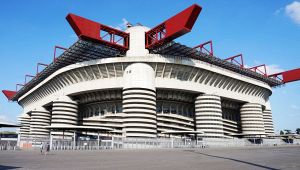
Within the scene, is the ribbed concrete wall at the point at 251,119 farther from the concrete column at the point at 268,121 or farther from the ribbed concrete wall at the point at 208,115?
the ribbed concrete wall at the point at 208,115

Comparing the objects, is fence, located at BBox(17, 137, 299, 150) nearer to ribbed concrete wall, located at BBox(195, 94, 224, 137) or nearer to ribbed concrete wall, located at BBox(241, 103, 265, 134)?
ribbed concrete wall, located at BBox(195, 94, 224, 137)

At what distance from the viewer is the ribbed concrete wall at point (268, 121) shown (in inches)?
3159

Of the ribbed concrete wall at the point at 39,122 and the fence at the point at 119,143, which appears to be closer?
the fence at the point at 119,143

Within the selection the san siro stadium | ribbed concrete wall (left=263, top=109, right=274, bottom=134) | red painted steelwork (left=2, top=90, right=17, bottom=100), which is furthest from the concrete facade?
red painted steelwork (left=2, top=90, right=17, bottom=100)

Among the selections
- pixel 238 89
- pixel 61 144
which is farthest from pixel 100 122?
pixel 238 89

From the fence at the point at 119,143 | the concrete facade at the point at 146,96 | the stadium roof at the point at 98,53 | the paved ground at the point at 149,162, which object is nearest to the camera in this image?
the paved ground at the point at 149,162

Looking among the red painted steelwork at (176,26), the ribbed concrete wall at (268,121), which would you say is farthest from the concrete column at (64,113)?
the ribbed concrete wall at (268,121)

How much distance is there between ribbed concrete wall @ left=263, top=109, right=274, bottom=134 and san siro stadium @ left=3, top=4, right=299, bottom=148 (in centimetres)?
1068

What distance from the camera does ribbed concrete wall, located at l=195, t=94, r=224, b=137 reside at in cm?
5659

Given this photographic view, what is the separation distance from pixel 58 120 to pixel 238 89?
44728 mm

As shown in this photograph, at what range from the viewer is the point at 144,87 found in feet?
165

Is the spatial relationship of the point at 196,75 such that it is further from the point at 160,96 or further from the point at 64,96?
the point at 64,96

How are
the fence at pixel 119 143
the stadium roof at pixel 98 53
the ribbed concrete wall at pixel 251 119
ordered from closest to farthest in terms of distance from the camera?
the fence at pixel 119 143
the stadium roof at pixel 98 53
the ribbed concrete wall at pixel 251 119

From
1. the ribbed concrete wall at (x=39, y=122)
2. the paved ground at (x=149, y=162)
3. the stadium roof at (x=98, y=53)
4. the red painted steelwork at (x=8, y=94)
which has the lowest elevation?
the paved ground at (x=149, y=162)
